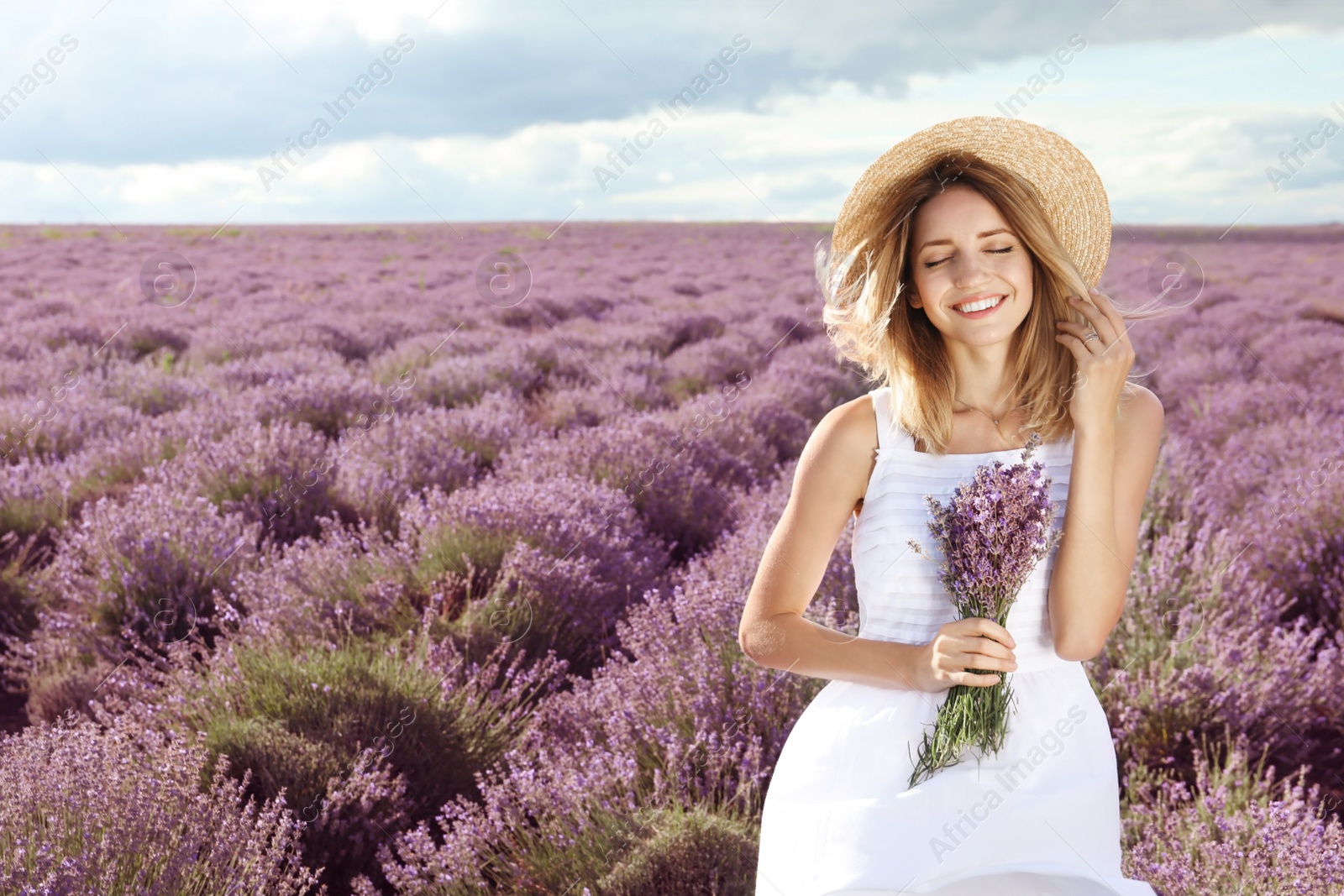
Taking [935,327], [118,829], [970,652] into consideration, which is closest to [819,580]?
[970,652]

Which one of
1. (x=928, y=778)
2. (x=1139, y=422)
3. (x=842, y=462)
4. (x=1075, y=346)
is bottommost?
(x=928, y=778)

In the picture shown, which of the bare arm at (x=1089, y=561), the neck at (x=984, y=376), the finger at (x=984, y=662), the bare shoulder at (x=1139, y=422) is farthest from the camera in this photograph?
the neck at (x=984, y=376)

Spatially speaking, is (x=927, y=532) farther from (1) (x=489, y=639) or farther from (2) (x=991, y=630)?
(1) (x=489, y=639)

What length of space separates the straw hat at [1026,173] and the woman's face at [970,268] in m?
0.09

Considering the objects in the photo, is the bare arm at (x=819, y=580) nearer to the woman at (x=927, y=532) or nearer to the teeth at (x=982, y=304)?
the woman at (x=927, y=532)

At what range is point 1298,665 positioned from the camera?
2.78 meters

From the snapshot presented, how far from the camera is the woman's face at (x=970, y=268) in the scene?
157 cm

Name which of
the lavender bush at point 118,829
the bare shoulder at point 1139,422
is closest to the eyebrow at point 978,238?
the bare shoulder at point 1139,422

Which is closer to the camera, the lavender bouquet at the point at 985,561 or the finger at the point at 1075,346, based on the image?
the lavender bouquet at the point at 985,561

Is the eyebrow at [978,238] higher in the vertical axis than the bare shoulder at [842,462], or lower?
higher

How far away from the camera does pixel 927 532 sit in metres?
1.50

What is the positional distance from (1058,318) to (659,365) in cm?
677

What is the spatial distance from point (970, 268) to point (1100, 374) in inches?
10.8

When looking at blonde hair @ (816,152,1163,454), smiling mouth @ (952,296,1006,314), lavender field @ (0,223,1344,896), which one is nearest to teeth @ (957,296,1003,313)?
smiling mouth @ (952,296,1006,314)
